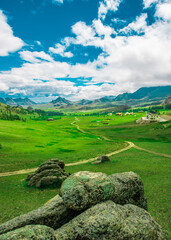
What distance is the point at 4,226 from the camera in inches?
438

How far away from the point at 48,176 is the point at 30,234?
84.6ft

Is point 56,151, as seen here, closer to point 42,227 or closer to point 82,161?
point 82,161

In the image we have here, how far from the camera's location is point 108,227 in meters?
10.5

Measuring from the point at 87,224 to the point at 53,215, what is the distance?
3512 millimetres

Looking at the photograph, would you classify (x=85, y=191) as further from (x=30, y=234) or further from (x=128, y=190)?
(x=128, y=190)

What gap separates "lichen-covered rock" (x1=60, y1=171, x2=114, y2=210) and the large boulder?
74.2 feet

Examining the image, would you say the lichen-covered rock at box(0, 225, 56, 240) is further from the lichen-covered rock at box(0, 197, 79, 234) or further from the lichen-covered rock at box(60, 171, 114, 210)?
the lichen-covered rock at box(60, 171, 114, 210)

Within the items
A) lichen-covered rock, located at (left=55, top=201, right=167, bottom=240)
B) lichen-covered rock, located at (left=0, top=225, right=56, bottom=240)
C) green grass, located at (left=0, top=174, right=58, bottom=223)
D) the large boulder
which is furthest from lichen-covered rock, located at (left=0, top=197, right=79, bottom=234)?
the large boulder

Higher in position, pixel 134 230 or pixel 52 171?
pixel 134 230

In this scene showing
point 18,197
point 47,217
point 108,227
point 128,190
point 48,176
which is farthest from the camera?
point 48,176

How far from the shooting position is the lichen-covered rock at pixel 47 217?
11.4m

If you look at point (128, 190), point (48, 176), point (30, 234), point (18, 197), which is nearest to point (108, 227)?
point (30, 234)

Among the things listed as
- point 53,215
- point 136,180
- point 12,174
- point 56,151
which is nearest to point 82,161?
point 56,151

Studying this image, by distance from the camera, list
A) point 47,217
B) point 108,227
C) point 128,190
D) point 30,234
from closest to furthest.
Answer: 1. point 30,234
2. point 108,227
3. point 47,217
4. point 128,190
